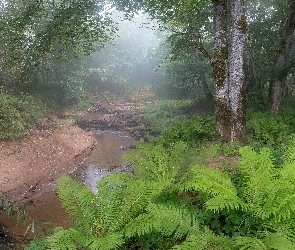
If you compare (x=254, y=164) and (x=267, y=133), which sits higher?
(x=267, y=133)

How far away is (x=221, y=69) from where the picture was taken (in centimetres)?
703

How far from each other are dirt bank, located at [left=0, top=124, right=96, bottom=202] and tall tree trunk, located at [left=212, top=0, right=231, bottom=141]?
6261 millimetres

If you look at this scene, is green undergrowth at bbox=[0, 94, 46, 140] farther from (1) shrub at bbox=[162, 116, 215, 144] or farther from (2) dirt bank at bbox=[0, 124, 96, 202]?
(1) shrub at bbox=[162, 116, 215, 144]

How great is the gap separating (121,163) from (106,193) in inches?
279

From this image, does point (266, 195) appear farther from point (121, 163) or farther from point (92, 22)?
point (92, 22)

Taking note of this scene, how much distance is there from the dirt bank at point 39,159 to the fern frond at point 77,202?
522 centimetres

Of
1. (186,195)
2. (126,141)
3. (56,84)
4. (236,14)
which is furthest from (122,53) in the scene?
(186,195)

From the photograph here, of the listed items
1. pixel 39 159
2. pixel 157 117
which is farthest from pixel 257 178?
pixel 157 117

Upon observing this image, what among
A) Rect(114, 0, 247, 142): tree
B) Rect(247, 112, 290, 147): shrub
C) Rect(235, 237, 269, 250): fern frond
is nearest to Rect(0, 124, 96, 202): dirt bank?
Rect(114, 0, 247, 142): tree

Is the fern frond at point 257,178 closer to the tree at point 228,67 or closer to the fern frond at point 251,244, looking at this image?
the fern frond at point 251,244

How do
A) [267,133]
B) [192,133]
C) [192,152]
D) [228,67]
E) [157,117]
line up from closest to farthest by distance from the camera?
[192,152] < [228,67] < [267,133] < [192,133] < [157,117]

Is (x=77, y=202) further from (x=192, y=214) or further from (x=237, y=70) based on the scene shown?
(x=237, y=70)

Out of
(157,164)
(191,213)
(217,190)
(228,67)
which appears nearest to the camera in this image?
(217,190)

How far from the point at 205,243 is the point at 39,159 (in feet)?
32.2
